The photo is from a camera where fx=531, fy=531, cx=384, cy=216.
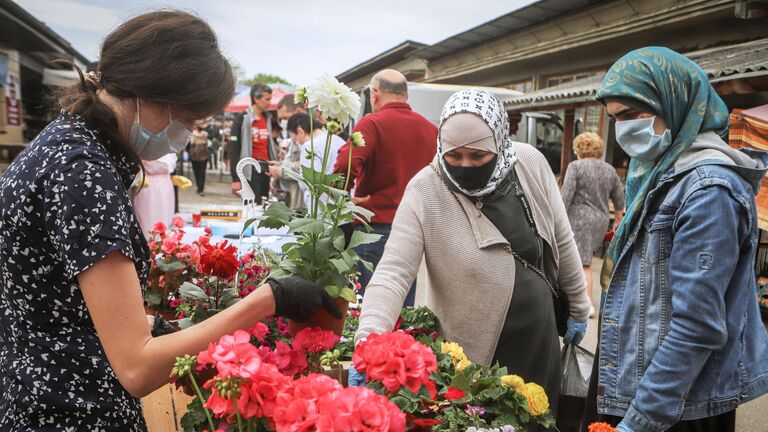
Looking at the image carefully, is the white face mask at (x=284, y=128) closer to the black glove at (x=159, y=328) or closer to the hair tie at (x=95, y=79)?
the black glove at (x=159, y=328)

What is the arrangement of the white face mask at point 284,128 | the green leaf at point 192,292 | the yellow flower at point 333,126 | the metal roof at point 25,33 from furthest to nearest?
the metal roof at point 25,33 < the white face mask at point 284,128 < the green leaf at point 192,292 < the yellow flower at point 333,126

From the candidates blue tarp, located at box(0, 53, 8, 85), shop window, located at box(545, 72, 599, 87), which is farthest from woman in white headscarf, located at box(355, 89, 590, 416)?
blue tarp, located at box(0, 53, 8, 85)

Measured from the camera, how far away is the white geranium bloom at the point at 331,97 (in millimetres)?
1444

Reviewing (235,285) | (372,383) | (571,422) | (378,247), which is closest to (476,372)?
(372,383)

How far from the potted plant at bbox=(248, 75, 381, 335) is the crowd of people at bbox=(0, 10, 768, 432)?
99 mm

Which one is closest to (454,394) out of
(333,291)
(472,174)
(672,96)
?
(333,291)

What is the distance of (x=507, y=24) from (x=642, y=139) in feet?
48.1

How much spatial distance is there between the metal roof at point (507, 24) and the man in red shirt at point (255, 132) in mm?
8995

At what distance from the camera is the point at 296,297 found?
126 centimetres

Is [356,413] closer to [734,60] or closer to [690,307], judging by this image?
[690,307]

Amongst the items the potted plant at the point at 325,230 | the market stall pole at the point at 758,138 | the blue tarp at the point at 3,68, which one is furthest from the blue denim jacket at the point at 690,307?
the blue tarp at the point at 3,68

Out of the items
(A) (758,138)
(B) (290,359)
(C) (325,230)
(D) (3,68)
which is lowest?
(B) (290,359)

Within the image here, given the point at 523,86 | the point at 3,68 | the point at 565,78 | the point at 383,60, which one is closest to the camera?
the point at 3,68

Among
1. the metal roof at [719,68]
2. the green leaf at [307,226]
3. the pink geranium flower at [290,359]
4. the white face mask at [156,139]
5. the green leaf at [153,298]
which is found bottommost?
the green leaf at [153,298]
